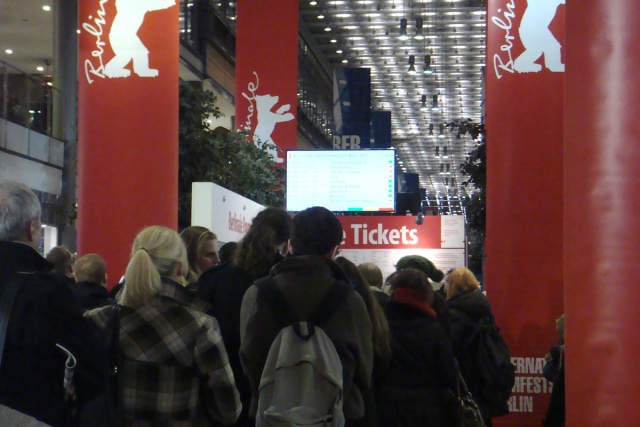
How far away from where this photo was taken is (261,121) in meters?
15.7

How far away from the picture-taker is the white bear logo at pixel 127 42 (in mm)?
7965

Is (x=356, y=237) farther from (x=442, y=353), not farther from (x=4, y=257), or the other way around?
(x=4, y=257)

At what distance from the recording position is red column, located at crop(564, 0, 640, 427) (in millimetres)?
4145

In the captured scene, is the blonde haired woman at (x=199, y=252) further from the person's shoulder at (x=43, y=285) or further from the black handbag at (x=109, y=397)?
the person's shoulder at (x=43, y=285)

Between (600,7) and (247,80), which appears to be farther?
(247,80)

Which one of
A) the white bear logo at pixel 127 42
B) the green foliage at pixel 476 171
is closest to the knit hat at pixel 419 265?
the white bear logo at pixel 127 42

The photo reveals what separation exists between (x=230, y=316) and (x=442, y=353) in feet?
2.98

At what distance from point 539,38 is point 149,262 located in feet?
18.4

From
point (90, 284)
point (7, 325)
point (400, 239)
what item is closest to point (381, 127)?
point (400, 239)

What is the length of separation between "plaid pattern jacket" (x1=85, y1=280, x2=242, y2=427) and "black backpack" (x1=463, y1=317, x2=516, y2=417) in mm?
2451

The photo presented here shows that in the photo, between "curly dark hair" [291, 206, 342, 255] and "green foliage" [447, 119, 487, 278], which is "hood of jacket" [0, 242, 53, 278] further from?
"green foliage" [447, 119, 487, 278]

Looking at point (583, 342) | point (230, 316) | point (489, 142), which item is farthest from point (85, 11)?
point (583, 342)

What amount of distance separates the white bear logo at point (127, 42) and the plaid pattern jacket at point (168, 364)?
196 inches

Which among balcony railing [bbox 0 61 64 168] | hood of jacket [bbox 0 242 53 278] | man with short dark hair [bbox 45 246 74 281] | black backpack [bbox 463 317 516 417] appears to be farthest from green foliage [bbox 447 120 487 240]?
hood of jacket [bbox 0 242 53 278]
